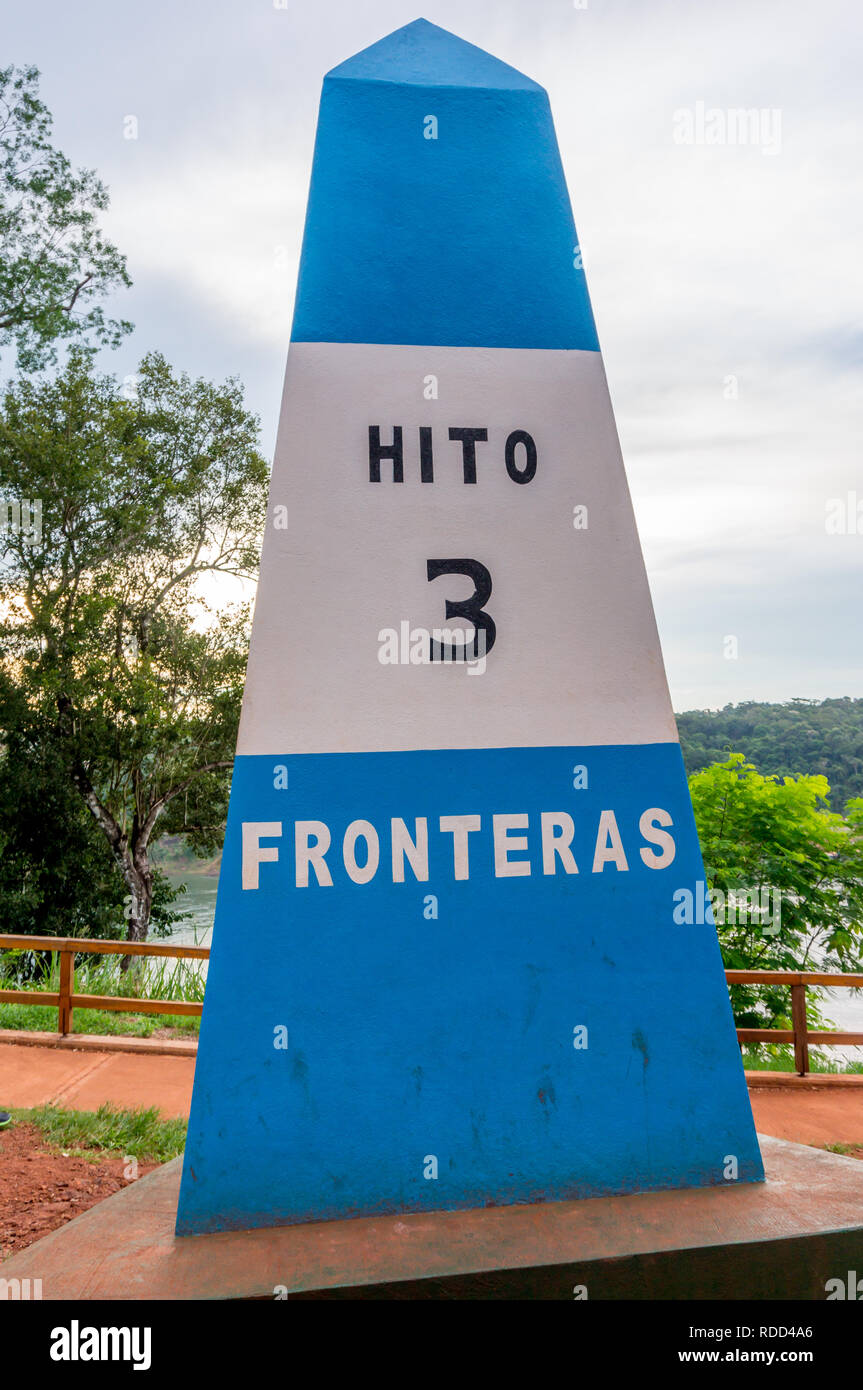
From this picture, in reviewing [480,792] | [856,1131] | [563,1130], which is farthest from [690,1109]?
[856,1131]

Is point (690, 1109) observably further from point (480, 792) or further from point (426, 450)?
point (426, 450)

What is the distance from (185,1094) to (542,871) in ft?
13.9

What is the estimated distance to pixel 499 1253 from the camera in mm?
2453

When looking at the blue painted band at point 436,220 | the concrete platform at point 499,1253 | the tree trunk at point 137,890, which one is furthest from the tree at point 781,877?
the tree trunk at point 137,890

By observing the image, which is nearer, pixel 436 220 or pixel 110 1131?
pixel 436 220

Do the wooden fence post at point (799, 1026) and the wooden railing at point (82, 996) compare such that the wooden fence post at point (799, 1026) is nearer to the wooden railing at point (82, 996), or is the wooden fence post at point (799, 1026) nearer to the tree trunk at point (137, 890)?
the wooden railing at point (82, 996)

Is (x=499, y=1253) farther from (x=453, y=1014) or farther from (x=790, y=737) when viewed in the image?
A: (x=790, y=737)

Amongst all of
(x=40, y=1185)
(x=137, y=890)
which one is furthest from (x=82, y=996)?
(x=137, y=890)

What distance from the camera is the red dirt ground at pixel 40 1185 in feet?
11.8

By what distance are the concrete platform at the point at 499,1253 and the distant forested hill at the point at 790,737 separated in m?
10.5

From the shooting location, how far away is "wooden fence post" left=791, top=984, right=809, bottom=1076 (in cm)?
674

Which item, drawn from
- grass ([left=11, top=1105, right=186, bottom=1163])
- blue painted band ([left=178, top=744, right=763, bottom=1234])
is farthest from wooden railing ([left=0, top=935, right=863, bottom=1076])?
blue painted band ([left=178, top=744, right=763, bottom=1234])

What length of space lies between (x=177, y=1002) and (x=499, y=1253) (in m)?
4.95

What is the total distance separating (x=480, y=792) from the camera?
9.61 feet
